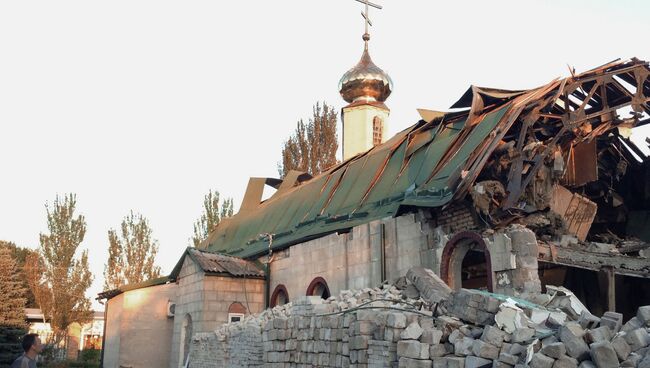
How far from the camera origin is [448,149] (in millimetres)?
16422

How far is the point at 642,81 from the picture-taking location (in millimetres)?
15477

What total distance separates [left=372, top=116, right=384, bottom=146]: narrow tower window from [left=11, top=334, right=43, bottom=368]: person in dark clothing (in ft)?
83.9

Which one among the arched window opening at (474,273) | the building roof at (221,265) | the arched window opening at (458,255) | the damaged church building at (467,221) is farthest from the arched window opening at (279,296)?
the arched window opening at (458,255)

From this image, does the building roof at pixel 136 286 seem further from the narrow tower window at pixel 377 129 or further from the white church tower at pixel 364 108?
the narrow tower window at pixel 377 129

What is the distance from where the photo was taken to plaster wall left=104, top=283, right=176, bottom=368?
24891 millimetres

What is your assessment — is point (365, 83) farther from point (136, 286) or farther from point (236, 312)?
point (236, 312)

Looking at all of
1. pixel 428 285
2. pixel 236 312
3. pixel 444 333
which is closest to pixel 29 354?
pixel 444 333

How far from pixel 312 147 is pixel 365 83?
787cm

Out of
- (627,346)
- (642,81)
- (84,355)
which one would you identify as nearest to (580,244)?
(642,81)

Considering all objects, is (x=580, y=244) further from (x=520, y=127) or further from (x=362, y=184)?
(x=362, y=184)

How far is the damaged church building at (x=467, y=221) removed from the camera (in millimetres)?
14234

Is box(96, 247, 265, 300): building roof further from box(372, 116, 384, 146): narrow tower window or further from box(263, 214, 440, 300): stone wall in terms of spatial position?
box(372, 116, 384, 146): narrow tower window

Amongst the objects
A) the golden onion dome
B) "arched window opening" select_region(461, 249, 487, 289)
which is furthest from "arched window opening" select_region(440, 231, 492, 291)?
the golden onion dome

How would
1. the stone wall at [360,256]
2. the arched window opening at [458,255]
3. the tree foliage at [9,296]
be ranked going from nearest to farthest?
the arched window opening at [458,255]
the stone wall at [360,256]
the tree foliage at [9,296]
